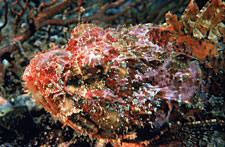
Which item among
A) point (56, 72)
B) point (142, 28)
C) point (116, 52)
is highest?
point (142, 28)

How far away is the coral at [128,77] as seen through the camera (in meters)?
1.80

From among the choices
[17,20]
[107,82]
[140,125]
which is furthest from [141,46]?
[17,20]

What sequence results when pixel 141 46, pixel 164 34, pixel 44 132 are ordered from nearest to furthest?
pixel 141 46, pixel 164 34, pixel 44 132

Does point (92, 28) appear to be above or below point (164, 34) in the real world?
above

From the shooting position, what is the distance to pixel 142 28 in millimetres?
2176

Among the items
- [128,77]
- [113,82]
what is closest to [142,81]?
[128,77]

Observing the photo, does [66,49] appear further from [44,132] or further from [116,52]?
[44,132]

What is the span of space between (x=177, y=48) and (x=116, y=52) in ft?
2.51

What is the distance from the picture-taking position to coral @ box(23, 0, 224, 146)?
5.90ft

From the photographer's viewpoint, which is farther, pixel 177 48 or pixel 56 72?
pixel 177 48

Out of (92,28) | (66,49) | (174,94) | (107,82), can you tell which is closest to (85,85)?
(107,82)

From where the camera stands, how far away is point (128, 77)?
1.81m

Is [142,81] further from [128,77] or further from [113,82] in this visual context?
[113,82]

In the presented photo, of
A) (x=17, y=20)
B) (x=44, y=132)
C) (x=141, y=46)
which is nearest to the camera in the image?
(x=141, y=46)
